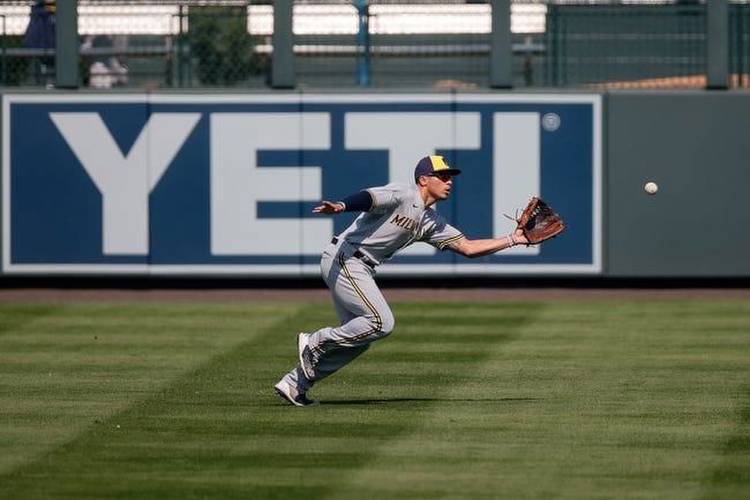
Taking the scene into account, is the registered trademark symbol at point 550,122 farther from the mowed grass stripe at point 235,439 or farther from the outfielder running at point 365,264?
the outfielder running at point 365,264

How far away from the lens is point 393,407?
423 inches

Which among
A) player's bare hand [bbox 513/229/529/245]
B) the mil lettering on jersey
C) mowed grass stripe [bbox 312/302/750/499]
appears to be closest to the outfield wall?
mowed grass stripe [bbox 312/302/750/499]

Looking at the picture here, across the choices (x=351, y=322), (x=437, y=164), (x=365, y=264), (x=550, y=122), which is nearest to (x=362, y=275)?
(x=365, y=264)

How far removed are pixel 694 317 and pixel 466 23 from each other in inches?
185

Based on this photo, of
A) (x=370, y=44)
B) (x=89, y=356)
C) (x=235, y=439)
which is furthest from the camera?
(x=370, y=44)

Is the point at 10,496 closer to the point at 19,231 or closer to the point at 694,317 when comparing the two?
the point at 694,317

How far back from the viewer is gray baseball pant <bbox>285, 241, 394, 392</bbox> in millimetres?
10719

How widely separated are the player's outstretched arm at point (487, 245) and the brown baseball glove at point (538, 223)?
78mm

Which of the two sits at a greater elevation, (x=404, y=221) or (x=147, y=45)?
(x=147, y=45)

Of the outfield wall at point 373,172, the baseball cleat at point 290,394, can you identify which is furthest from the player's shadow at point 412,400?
the outfield wall at point 373,172

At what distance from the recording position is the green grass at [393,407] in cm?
841

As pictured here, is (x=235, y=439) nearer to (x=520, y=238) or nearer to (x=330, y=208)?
(x=330, y=208)

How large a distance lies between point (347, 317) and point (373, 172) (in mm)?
7096

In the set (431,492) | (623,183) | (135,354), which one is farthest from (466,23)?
(431,492)
